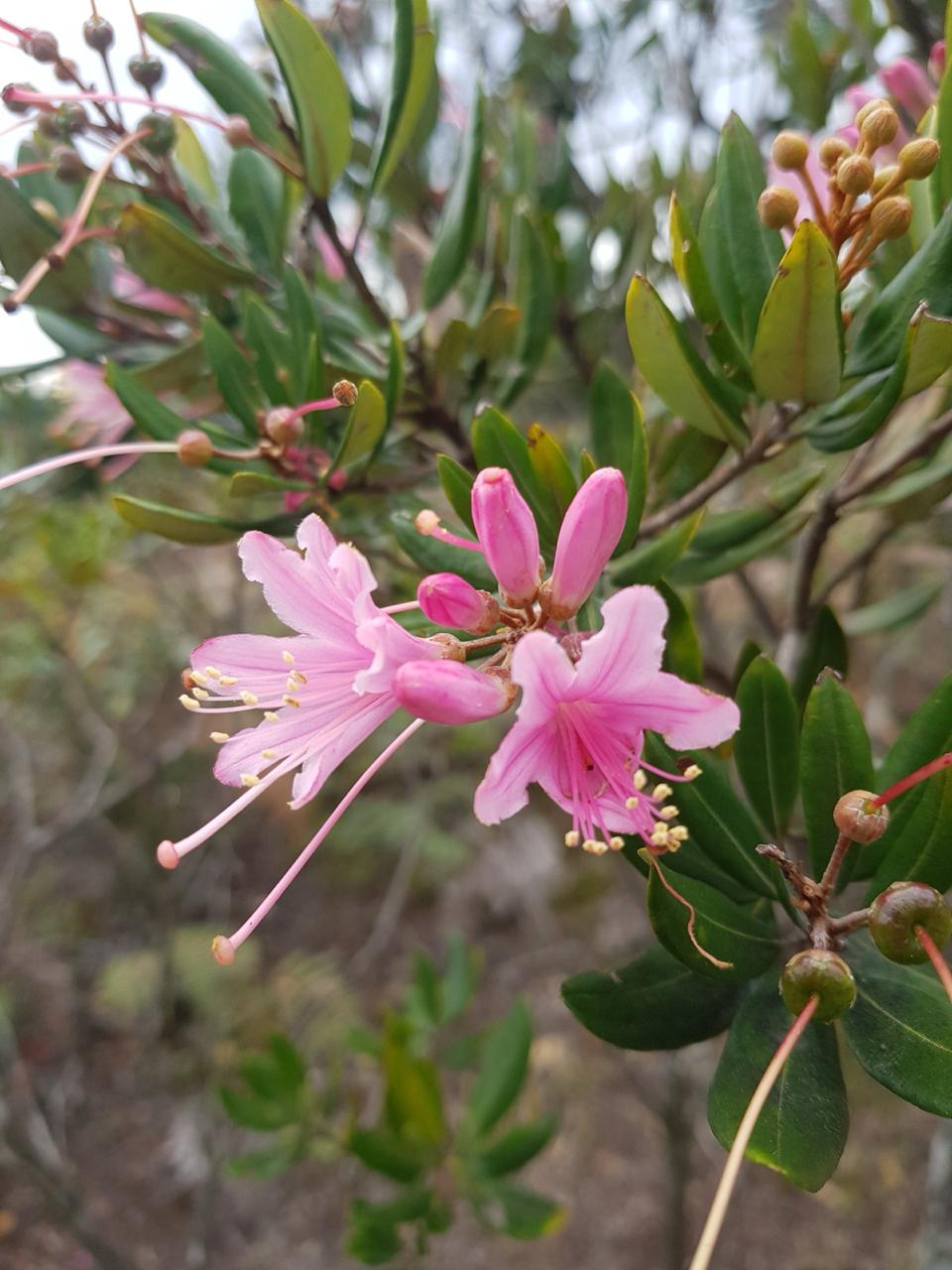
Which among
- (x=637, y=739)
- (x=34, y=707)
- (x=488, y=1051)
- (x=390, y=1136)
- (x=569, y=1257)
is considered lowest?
(x=569, y=1257)

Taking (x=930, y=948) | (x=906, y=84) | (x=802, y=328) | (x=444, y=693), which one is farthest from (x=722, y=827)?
(x=906, y=84)

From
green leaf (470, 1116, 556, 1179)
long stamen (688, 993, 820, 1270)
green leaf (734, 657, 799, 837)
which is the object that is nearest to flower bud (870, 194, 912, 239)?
green leaf (734, 657, 799, 837)

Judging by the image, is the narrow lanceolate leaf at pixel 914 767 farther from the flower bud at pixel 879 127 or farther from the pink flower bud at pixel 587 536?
the flower bud at pixel 879 127

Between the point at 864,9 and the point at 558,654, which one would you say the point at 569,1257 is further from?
the point at 864,9

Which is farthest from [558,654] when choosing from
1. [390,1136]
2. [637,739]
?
[390,1136]

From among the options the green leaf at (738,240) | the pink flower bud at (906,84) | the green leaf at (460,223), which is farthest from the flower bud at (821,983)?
the pink flower bud at (906,84)

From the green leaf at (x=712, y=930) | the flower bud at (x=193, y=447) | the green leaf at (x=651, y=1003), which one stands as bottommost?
the green leaf at (x=651, y=1003)
